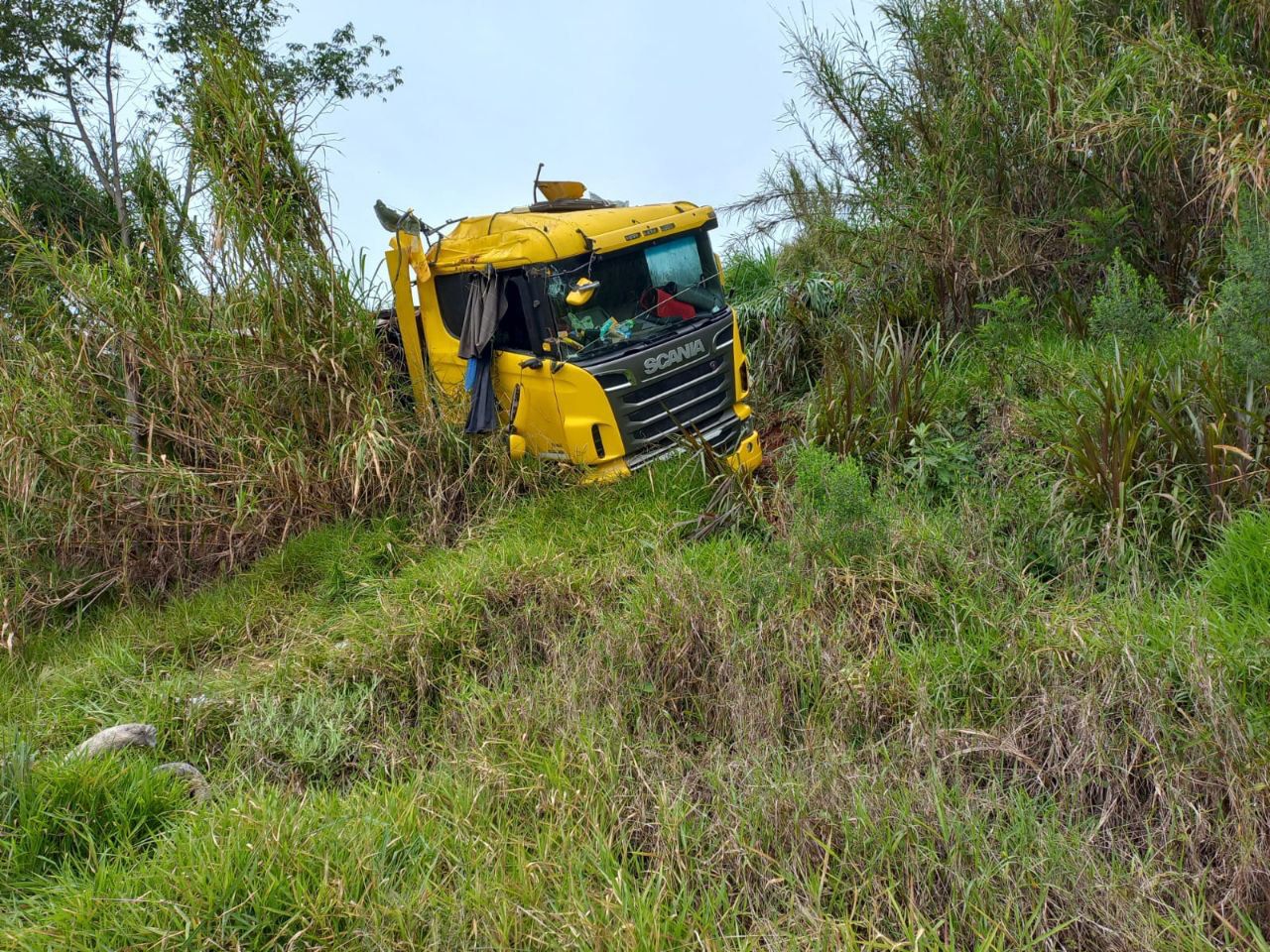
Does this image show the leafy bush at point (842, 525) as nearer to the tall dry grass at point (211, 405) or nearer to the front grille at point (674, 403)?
the front grille at point (674, 403)

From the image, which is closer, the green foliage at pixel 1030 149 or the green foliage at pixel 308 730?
the green foliage at pixel 308 730

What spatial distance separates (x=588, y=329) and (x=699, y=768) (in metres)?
4.35

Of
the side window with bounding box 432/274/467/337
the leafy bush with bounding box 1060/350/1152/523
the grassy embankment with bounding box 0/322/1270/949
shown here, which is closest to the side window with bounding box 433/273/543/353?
the side window with bounding box 432/274/467/337

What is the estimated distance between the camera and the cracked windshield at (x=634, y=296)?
766 centimetres

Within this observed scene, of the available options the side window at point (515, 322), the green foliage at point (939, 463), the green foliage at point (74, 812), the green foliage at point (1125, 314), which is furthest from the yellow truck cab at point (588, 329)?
the green foliage at point (74, 812)

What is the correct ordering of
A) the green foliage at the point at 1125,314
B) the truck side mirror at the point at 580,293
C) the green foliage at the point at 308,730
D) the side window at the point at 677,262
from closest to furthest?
the green foliage at the point at 308,730, the green foliage at the point at 1125,314, the truck side mirror at the point at 580,293, the side window at the point at 677,262

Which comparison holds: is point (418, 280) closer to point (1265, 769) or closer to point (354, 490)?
point (354, 490)

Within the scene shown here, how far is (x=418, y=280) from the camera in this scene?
8.55 meters

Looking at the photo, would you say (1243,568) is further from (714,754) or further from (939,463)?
(714,754)

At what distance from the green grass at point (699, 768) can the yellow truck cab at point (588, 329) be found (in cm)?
169

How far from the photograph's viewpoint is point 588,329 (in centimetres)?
782

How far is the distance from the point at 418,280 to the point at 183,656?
12.0 feet

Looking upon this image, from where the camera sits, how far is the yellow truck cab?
24.9 ft

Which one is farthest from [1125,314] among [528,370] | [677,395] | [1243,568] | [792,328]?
[528,370]
